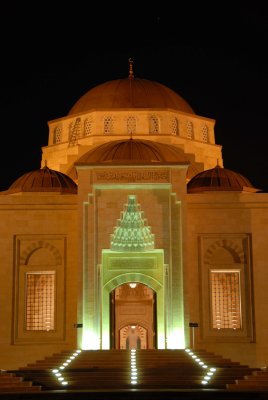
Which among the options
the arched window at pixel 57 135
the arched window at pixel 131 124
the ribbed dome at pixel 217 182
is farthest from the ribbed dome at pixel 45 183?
the ribbed dome at pixel 217 182

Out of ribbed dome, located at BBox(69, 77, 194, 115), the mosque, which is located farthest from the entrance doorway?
ribbed dome, located at BBox(69, 77, 194, 115)

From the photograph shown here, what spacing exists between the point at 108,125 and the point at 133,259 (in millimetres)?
8792

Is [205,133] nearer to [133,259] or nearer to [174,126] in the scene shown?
[174,126]

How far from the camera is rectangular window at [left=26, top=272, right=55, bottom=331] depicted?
994 inches

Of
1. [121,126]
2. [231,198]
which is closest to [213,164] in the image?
[121,126]

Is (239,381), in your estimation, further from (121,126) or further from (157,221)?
(121,126)

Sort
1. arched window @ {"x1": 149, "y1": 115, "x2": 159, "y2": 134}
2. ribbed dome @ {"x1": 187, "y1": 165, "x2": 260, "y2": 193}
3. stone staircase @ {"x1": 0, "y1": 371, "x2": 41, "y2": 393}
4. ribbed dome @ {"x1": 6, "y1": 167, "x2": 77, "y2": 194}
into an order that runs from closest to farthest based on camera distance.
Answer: stone staircase @ {"x1": 0, "y1": 371, "x2": 41, "y2": 393} < ribbed dome @ {"x1": 187, "y1": 165, "x2": 260, "y2": 193} < ribbed dome @ {"x1": 6, "y1": 167, "x2": 77, "y2": 194} < arched window @ {"x1": 149, "y1": 115, "x2": 159, "y2": 134}

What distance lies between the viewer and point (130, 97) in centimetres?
3250

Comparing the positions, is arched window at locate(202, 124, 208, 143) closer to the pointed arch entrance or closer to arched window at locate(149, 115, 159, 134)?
arched window at locate(149, 115, 159, 134)

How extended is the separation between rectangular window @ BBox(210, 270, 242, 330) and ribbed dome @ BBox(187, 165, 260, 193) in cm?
373

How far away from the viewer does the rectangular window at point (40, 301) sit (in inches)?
994

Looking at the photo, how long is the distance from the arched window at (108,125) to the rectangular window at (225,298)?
29.2ft

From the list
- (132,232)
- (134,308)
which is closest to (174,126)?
(134,308)

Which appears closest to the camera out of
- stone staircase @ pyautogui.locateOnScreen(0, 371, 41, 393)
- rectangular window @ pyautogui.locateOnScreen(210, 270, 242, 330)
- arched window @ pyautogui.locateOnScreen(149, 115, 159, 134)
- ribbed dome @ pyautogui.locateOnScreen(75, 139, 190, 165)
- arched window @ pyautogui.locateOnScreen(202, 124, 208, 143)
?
stone staircase @ pyautogui.locateOnScreen(0, 371, 41, 393)
